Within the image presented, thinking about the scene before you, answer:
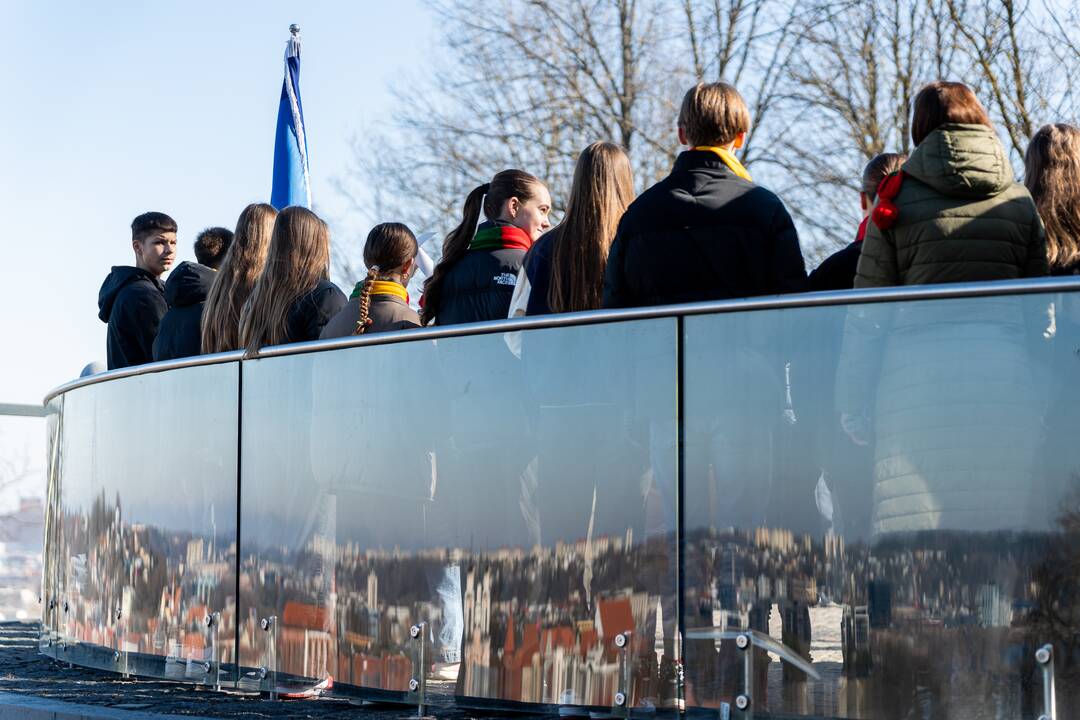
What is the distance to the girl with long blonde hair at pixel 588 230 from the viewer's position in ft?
20.3

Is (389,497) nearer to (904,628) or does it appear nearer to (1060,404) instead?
(904,628)

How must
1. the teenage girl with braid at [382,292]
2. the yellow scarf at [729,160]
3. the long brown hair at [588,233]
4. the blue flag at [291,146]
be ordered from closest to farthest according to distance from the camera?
1. the yellow scarf at [729,160]
2. the long brown hair at [588,233]
3. the teenage girl with braid at [382,292]
4. the blue flag at [291,146]

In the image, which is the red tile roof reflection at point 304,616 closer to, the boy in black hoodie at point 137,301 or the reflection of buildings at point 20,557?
the boy in black hoodie at point 137,301

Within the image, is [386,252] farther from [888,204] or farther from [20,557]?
[20,557]

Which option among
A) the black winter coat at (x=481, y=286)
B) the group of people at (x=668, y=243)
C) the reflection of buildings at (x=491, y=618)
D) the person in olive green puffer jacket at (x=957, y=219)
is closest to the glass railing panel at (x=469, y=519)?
the reflection of buildings at (x=491, y=618)

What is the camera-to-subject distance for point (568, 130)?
27.8m

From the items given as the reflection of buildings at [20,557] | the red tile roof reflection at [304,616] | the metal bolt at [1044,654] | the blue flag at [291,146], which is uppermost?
the blue flag at [291,146]

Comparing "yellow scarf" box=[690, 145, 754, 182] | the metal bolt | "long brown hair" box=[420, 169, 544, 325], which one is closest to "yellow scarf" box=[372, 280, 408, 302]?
"long brown hair" box=[420, 169, 544, 325]

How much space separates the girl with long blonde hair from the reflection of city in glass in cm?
53

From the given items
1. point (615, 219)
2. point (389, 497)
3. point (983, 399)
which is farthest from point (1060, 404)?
point (389, 497)

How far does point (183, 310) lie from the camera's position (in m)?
8.34

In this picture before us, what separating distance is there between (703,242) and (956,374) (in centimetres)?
125

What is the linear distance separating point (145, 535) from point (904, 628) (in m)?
4.12

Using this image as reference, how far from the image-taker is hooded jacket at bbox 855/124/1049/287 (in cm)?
527
